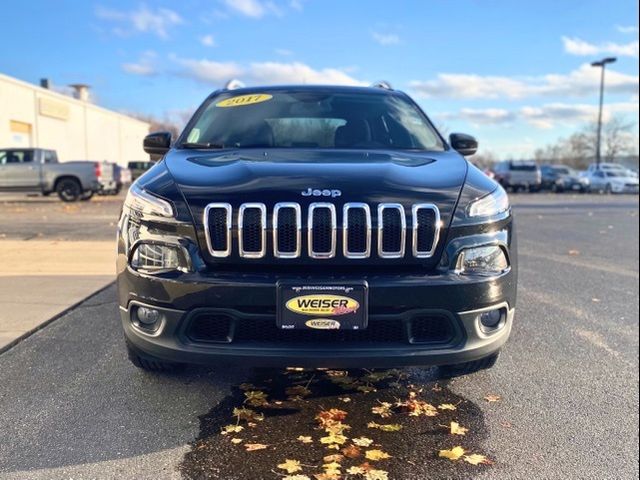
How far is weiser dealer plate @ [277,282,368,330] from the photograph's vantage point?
8.26 feet

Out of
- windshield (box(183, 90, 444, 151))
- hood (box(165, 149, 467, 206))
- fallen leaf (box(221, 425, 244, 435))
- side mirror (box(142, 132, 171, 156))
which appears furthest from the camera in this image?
Result: side mirror (box(142, 132, 171, 156))

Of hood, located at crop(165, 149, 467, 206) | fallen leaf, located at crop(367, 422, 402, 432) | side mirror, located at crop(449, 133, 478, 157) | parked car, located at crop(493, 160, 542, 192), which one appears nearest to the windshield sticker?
hood, located at crop(165, 149, 467, 206)

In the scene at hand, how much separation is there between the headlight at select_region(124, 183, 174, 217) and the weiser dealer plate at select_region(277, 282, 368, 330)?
69 cm

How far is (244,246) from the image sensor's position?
8.56ft

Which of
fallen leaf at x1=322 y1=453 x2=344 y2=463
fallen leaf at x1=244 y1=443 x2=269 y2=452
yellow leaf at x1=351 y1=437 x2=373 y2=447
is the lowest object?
fallen leaf at x1=322 y1=453 x2=344 y2=463

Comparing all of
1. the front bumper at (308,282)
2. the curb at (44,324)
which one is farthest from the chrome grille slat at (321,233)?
the curb at (44,324)

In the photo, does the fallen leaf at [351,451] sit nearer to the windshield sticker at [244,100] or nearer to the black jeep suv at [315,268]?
the black jeep suv at [315,268]

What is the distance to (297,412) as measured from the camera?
3.07 metres

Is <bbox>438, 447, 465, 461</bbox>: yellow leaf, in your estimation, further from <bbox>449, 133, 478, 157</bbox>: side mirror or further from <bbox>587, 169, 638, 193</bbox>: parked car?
<bbox>587, 169, 638, 193</bbox>: parked car

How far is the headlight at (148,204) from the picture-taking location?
271 centimetres

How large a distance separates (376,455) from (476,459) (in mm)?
470

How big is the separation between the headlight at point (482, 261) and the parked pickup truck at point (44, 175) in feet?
63.5

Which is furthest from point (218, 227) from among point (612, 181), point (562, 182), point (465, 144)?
point (612, 181)

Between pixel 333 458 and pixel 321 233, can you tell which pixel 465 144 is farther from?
pixel 333 458
